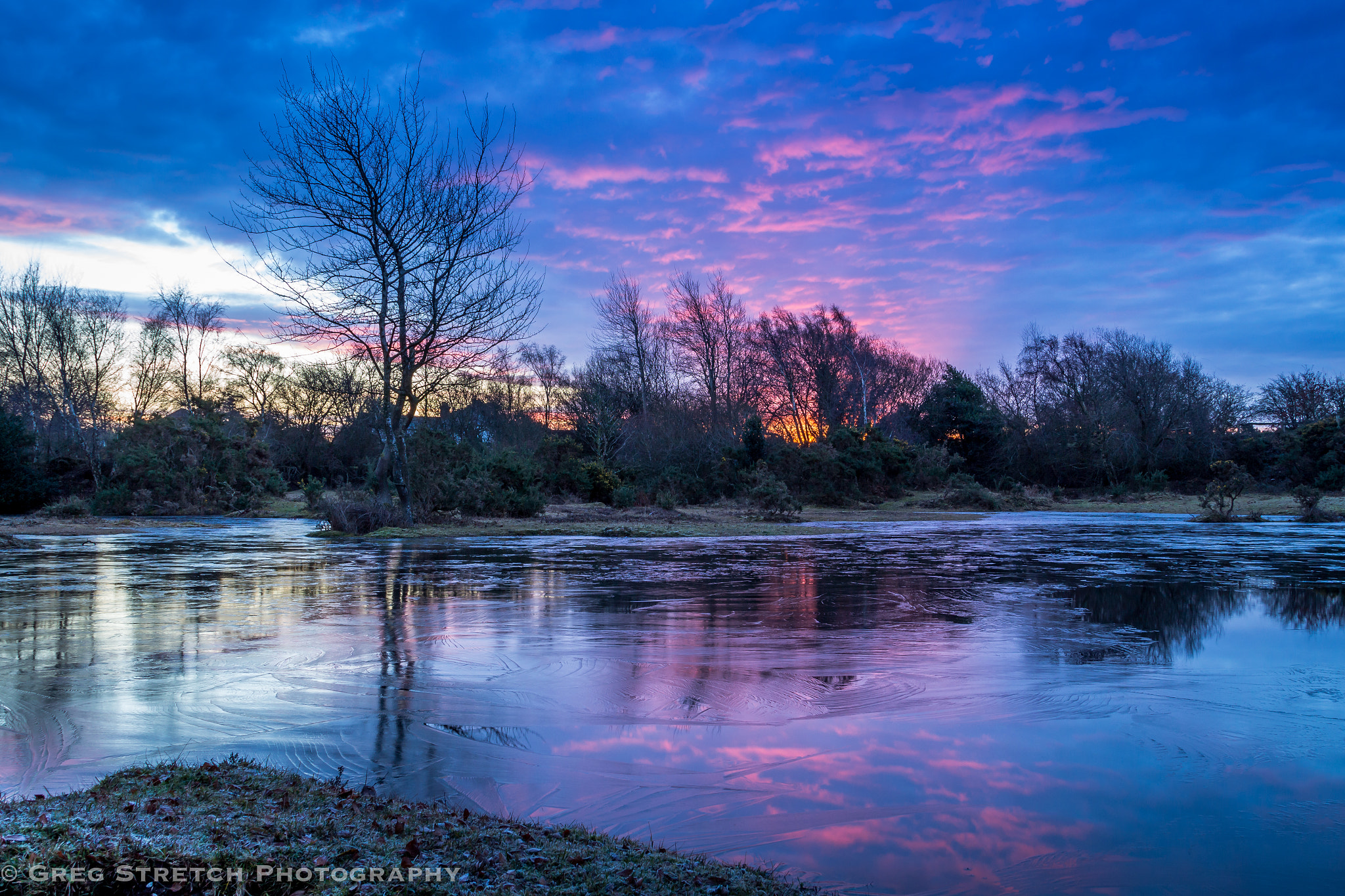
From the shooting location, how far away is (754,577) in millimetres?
12227

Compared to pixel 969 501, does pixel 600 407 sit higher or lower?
higher

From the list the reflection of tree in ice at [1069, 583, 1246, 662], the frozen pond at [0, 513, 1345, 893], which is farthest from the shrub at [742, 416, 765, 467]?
the reflection of tree in ice at [1069, 583, 1246, 662]

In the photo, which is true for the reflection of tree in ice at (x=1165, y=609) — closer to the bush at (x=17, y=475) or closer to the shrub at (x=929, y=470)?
the shrub at (x=929, y=470)

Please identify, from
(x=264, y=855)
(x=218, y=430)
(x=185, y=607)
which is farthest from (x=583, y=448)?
(x=264, y=855)

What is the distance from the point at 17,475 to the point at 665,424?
1038 inches

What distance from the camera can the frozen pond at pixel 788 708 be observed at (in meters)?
3.44

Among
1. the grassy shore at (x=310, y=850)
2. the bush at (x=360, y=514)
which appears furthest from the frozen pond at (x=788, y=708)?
the bush at (x=360, y=514)

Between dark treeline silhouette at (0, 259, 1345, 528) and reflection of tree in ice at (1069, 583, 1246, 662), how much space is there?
1549cm

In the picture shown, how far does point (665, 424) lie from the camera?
3962cm

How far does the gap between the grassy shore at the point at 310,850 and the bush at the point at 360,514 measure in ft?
59.2

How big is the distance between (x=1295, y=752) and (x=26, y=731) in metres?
7.44

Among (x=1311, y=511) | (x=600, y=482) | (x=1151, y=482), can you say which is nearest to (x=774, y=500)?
(x=600, y=482)

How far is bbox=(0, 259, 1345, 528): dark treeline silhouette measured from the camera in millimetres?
29781

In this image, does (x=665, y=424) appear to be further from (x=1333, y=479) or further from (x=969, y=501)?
(x=1333, y=479)
